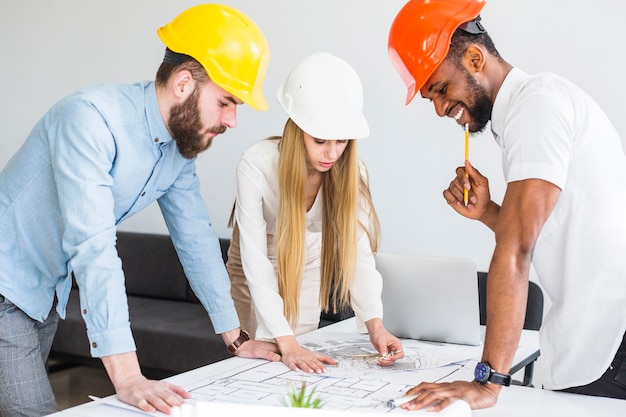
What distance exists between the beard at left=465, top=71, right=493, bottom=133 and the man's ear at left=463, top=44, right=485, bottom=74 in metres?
0.02

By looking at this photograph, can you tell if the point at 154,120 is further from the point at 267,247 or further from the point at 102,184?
the point at 267,247

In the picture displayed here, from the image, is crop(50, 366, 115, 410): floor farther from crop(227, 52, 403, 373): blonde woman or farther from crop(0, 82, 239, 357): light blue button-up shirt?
crop(0, 82, 239, 357): light blue button-up shirt

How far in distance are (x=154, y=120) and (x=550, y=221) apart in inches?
38.4

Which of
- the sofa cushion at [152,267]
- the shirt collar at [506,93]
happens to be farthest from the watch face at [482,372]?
the sofa cushion at [152,267]

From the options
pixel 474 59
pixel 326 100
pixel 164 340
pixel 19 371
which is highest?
pixel 474 59

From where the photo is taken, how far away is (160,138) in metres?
1.82

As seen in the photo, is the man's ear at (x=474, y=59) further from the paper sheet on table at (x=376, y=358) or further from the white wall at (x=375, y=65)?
the white wall at (x=375, y=65)

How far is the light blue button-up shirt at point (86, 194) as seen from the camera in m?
1.57

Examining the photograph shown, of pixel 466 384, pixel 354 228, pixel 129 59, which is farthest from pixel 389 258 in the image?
pixel 129 59

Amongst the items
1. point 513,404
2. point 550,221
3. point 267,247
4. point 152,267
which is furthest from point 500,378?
point 152,267

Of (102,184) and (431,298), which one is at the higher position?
(102,184)

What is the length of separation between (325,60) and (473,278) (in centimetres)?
81

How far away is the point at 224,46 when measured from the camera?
5.75 ft

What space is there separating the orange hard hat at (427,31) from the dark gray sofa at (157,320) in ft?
6.48
